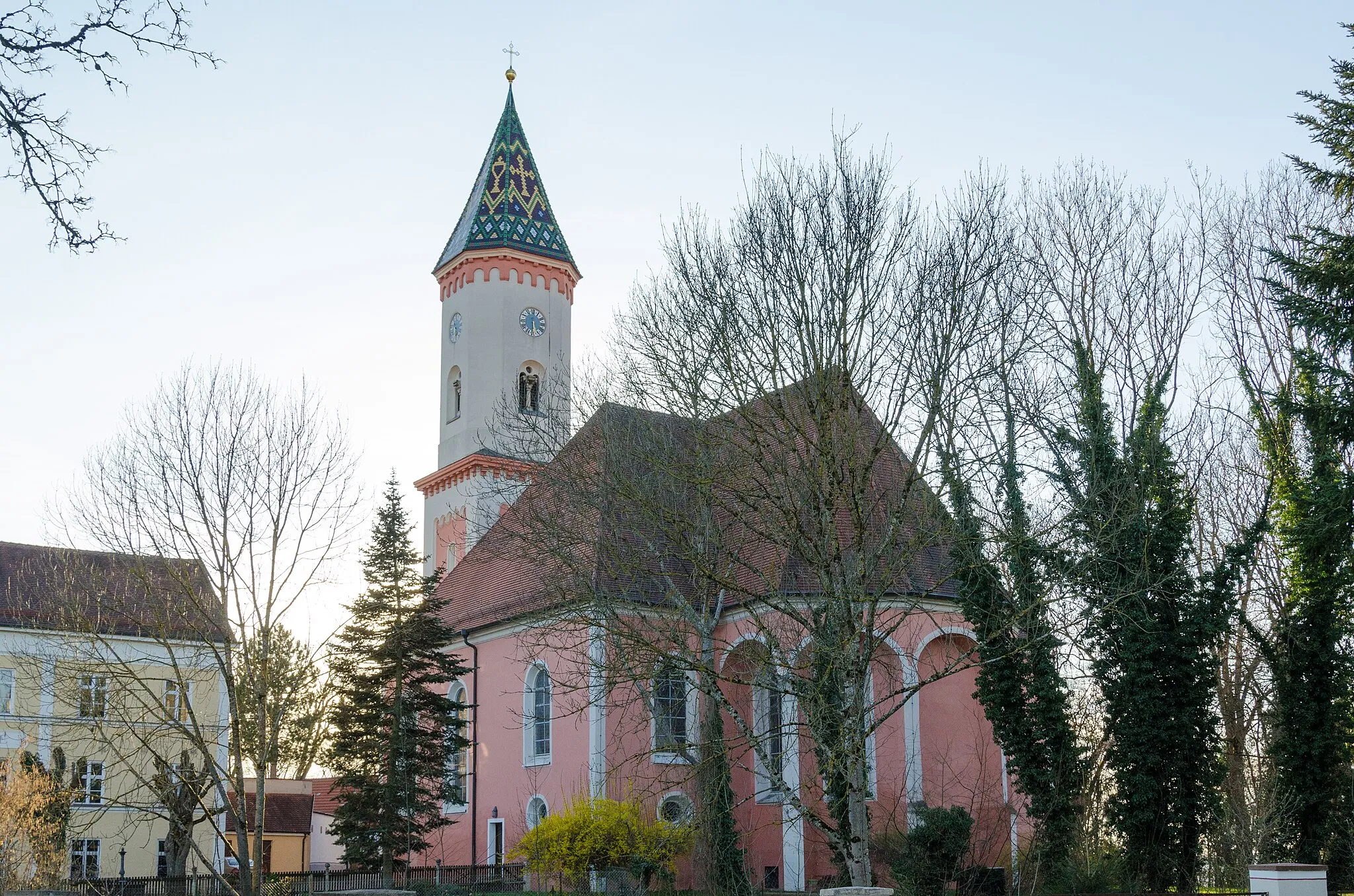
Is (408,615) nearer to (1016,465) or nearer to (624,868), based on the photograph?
(624,868)

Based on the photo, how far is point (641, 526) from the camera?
Result: 21.2 meters

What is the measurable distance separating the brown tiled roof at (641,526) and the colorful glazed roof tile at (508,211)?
15.6 metres

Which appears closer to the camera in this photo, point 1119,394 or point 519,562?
point 1119,394

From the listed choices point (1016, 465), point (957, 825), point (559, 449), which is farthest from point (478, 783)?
point (1016, 465)

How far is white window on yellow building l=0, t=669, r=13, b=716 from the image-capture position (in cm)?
3272

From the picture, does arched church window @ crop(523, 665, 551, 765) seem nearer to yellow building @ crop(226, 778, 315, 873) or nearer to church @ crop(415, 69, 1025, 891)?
church @ crop(415, 69, 1025, 891)

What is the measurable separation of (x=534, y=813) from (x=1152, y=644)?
47.2ft

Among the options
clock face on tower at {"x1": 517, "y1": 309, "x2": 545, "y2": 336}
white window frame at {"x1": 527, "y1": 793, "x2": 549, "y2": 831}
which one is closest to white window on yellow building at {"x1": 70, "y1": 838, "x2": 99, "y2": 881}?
white window frame at {"x1": 527, "y1": 793, "x2": 549, "y2": 831}

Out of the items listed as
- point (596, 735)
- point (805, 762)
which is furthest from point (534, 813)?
point (805, 762)

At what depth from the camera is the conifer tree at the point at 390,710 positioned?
2539cm

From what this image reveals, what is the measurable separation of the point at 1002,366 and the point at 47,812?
798 inches

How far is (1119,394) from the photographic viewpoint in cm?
2777

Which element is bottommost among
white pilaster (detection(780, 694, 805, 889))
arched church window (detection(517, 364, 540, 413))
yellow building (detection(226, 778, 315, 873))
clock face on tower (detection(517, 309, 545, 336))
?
yellow building (detection(226, 778, 315, 873))

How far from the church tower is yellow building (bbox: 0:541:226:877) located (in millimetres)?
9071
